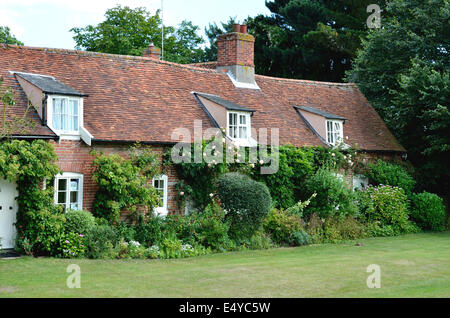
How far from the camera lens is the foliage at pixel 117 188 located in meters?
17.4

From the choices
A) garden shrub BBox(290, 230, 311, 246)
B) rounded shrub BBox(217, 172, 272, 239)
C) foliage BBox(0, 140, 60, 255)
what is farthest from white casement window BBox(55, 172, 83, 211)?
garden shrub BBox(290, 230, 311, 246)

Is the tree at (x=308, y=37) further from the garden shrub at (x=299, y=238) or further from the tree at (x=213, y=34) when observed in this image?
the garden shrub at (x=299, y=238)

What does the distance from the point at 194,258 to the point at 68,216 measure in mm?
3808

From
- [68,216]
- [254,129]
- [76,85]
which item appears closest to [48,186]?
[68,216]

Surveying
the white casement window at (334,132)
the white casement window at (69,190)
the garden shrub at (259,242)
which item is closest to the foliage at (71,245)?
the white casement window at (69,190)

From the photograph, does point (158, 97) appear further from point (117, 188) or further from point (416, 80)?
point (416, 80)

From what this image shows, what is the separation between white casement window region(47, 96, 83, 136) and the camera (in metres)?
17.5

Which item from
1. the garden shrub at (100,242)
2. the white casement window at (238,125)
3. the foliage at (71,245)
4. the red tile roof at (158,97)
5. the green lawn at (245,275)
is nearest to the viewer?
the green lawn at (245,275)

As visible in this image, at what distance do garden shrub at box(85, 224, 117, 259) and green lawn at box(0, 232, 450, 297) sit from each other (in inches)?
24.6

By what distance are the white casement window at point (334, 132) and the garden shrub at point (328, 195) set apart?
11.4 feet
